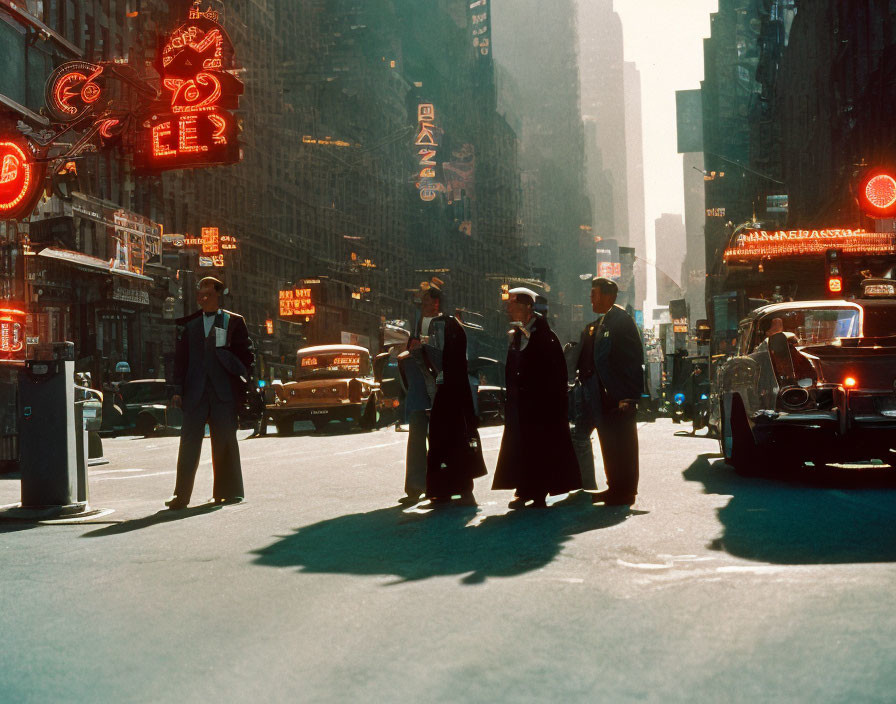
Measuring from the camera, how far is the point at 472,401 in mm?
10188

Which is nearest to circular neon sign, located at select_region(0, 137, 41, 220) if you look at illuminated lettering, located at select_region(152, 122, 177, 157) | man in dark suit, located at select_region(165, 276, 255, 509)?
illuminated lettering, located at select_region(152, 122, 177, 157)

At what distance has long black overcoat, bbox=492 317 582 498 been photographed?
941 cm

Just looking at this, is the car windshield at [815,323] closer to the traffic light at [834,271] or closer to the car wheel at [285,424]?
the traffic light at [834,271]

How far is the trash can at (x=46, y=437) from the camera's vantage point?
384 inches

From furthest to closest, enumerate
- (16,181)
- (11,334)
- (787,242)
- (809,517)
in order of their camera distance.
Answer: (787,242)
(16,181)
(11,334)
(809,517)

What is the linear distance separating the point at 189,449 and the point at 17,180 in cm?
1728

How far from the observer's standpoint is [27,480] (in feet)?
32.2

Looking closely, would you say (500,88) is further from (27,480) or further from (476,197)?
(27,480)

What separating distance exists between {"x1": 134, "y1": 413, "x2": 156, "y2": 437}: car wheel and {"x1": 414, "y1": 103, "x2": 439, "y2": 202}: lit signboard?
7557 centimetres

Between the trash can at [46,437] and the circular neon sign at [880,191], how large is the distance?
56.4 feet

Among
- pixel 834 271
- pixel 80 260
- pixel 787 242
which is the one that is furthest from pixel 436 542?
pixel 787 242

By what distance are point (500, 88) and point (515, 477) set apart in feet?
587

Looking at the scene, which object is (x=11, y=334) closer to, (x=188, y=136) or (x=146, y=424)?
(x=188, y=136)

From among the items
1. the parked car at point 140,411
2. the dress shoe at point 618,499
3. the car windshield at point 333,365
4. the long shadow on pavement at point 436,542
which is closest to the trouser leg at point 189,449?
the long shadow on pavement at point 436,542
